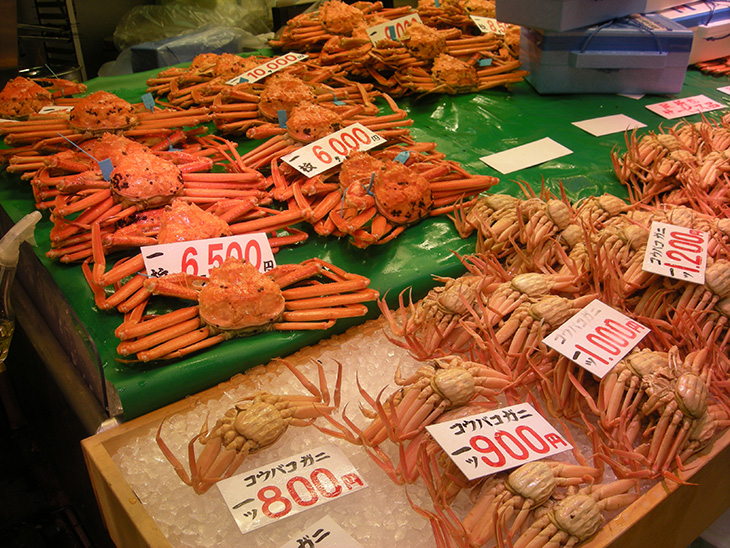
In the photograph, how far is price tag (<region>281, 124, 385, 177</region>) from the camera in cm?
200

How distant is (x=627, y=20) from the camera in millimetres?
2859

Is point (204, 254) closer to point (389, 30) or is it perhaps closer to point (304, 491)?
point (304, 491)

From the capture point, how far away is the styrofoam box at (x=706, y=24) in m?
3.10

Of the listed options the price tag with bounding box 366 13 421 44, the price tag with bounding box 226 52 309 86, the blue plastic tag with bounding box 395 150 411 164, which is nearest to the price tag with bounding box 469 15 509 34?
the price tag with bounding box 366 13 421 44

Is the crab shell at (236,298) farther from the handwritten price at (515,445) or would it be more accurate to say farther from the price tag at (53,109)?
the price tag at (53,109)

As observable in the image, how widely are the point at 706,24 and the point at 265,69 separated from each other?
2683mm

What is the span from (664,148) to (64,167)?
2316 millimetres

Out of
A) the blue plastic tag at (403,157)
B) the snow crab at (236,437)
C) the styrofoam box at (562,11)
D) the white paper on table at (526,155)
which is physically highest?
the styrofoam box at (562,11)

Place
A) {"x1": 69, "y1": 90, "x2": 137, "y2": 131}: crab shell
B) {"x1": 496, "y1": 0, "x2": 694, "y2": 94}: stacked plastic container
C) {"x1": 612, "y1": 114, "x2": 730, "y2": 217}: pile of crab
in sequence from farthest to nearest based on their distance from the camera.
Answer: {"x1": 496, "y1": 0, "x2": 694, "y2": 94}: stacked plastic container
{"x1": 69, "y1": 90, "x2": 137, "y2": 131}: crab shell
{"x1": 612, "y1": 114, "x2": 730, "y2": 217}: pile of crab

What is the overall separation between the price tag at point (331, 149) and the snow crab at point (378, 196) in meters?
0.05

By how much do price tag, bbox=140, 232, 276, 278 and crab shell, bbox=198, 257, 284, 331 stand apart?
0.48 feet

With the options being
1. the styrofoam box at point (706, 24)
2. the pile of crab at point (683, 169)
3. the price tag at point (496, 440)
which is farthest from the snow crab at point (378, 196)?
the styrofoam box at point (706, 24)

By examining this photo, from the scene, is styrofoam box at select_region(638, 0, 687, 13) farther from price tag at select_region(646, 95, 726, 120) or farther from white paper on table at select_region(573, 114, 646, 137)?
white paper on table at select_region(573, 114, 646, 137)

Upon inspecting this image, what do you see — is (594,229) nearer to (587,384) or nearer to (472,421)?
(587,384)
